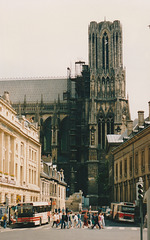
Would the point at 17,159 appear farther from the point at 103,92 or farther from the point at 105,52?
the point at 105,52

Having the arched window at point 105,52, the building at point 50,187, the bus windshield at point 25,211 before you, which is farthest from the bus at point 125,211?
the arched window at point 105,52

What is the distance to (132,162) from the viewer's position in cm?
5128

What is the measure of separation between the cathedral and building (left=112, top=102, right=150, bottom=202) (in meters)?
28.8

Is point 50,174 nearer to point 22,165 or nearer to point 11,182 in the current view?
point 22,165

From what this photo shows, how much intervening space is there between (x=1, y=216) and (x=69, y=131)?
6198 centimetres

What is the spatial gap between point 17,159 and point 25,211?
50.0ft

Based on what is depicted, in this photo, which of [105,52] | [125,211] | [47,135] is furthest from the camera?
[47,135]

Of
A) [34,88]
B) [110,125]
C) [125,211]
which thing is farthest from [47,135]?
[125,211]

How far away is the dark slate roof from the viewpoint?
4277 inches

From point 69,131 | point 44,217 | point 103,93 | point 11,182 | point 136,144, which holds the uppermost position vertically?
point 103,93

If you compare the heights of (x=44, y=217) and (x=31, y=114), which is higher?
(x=31, y=114)

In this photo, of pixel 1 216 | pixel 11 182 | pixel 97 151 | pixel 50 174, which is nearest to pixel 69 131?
pixel 97 151

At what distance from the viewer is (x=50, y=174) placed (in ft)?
229

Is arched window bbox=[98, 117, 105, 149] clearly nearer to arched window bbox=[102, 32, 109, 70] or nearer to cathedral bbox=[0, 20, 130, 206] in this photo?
cathedral bbox=[0, 20, 130, 206]
